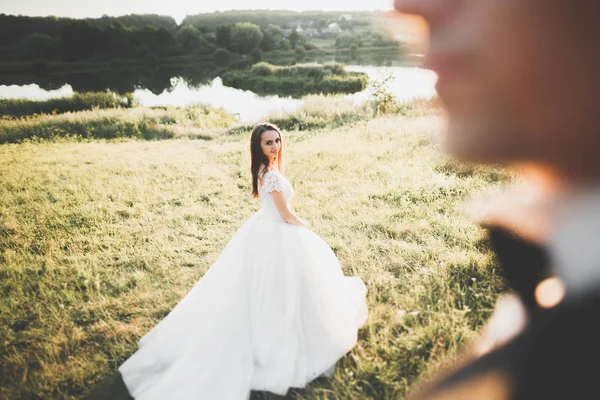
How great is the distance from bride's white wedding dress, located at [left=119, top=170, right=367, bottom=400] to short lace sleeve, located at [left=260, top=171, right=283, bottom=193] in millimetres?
10

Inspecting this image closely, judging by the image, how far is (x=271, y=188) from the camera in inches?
144

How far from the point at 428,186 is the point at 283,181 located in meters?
4.60

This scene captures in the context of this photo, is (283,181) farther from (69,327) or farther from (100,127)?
(100,127)

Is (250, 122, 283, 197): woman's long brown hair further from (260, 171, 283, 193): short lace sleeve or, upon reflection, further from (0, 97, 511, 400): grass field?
(0, 97, 511, 400): grass field

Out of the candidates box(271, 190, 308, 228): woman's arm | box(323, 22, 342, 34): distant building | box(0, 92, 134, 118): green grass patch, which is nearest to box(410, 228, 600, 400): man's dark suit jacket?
box(271, 190, 308, 228): woman's arm

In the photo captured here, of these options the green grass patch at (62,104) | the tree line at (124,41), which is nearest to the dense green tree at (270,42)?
the tree line at (124,41)

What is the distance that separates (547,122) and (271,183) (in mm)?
3340

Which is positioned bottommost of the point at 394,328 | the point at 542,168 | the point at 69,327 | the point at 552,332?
the point at 69,327

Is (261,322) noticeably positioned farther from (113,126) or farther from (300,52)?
(300,52)

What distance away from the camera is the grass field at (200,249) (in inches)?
141

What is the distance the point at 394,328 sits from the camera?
374cm

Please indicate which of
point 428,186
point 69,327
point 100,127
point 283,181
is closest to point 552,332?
point 283,181

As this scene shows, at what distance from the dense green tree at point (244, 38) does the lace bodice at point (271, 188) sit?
58.6 meters

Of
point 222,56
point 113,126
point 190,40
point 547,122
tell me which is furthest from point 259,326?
point 190,40
